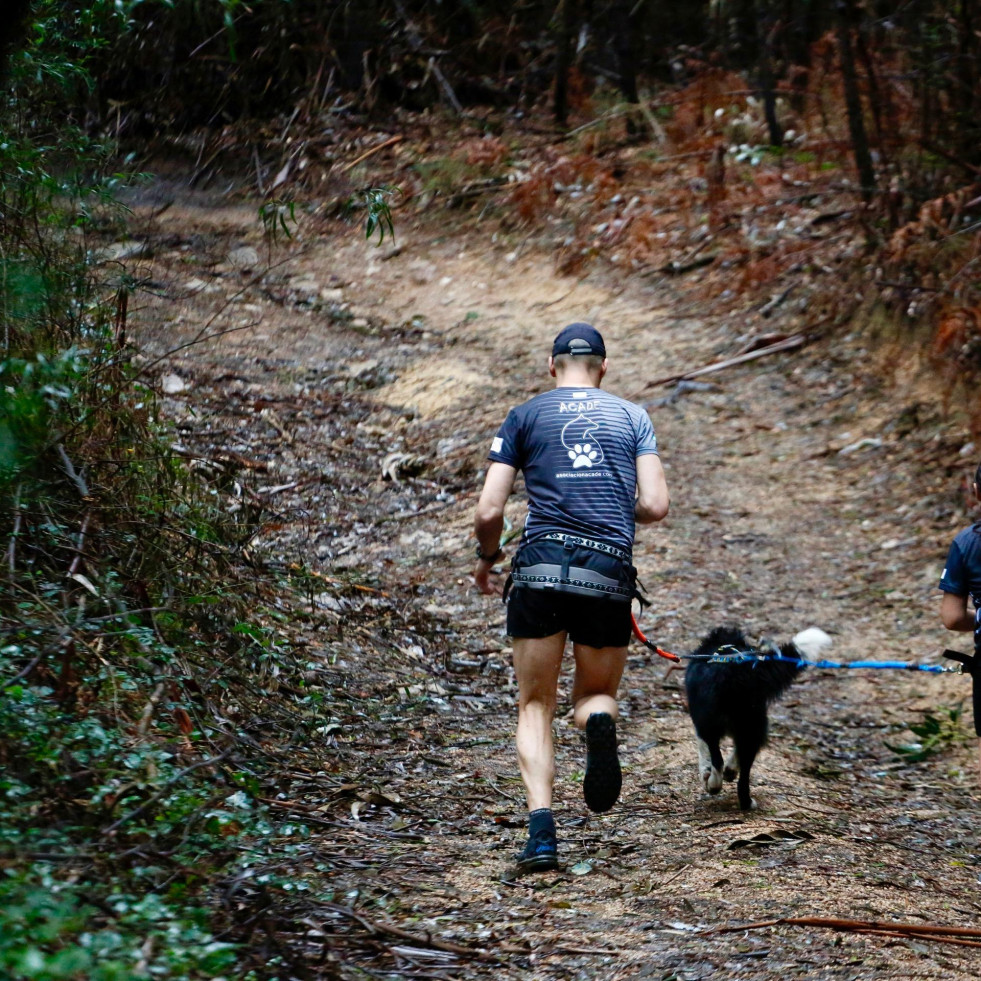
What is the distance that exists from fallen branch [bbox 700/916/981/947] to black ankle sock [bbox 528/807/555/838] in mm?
715

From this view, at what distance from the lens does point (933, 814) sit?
5.17 meters

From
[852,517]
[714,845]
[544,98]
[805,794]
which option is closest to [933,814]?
[805,794]

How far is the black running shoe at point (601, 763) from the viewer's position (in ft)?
13.0

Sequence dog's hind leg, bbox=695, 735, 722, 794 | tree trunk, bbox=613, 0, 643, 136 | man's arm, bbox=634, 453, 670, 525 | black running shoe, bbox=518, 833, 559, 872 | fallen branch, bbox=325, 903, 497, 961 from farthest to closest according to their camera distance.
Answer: tree trunk, bbox=613, 0, 643, 136 < dog's hind leg, bbox=695, 735, 722, 794 < man's arm, bbox=634, 453, 670, 525 < black running shoe, bbox=518, 833, 559, 872 < fallen branch, bbox=325, 903, 497, 961

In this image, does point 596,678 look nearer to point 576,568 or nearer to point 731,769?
point 576,568

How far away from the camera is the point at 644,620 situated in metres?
7.82

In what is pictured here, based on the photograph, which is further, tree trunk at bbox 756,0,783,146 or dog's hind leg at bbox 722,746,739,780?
tree trunk at bbox 756,0,783,146

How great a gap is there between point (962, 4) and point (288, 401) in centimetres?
767

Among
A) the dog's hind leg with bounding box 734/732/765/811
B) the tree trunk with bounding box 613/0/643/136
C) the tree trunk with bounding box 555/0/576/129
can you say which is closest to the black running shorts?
the dog's hind leg with bounding box 734/732/765/811

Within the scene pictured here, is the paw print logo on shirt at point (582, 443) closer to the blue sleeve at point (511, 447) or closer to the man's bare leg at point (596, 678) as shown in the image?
the blue sleeve at point (511, 447)

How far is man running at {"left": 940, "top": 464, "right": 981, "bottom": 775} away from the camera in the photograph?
13.8ft

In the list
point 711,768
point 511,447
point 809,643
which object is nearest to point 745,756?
point 711,768

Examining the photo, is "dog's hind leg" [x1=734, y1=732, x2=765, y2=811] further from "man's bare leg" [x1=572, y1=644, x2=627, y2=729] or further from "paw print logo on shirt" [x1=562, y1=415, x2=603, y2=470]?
"paw print logo on shirt" [x1=562, y1=415, x2=603, y2=470]

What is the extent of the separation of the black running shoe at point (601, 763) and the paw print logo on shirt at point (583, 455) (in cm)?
95
